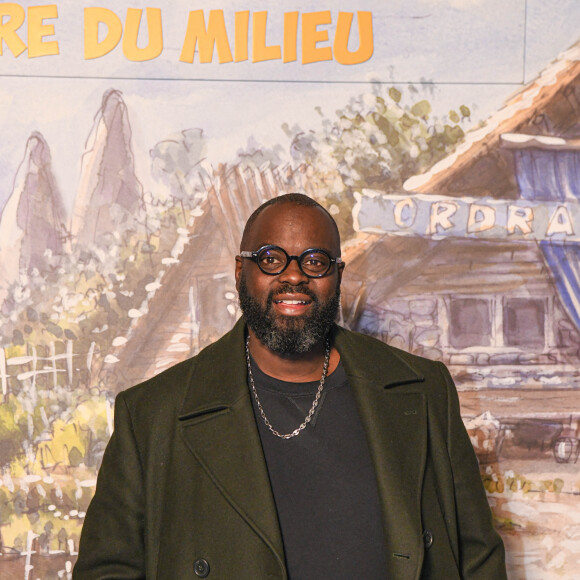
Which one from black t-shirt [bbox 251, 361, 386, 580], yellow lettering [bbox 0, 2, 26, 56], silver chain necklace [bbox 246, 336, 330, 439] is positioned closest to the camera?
black t-shirt [bbox 251, 361, 386, 580]

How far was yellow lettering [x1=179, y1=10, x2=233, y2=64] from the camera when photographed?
8.87ft

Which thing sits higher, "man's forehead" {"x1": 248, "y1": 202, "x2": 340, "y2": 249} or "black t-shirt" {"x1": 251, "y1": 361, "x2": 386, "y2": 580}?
"man's forehead" {"x1": 248, "y1": 202, "x2": 340, "y2": 249}

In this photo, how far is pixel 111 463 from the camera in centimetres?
192

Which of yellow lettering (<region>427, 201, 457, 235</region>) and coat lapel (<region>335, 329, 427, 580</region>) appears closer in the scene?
coat lapel (<region>335, 329, 427, 580</region>)

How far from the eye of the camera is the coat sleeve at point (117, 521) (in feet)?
6.05

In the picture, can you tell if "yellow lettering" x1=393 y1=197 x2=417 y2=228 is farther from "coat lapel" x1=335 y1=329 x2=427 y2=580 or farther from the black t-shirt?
the black t-shirt

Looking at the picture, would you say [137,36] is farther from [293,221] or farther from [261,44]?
[293,221]

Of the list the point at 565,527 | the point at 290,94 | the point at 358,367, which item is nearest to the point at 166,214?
the point at 290,94

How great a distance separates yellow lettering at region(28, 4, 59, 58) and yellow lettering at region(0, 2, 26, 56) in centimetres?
3

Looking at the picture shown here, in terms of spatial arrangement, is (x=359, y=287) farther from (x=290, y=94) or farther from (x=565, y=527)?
(x=565, y=527)

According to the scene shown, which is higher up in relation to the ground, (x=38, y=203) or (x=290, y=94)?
(x=290, y=94)

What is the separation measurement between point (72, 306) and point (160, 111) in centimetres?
73

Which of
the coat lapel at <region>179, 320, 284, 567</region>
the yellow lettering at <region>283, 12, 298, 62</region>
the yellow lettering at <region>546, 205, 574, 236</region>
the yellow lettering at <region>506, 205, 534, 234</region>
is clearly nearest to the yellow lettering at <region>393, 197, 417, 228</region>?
the yellow lettering at <region>506, 205, 534, 234</region>

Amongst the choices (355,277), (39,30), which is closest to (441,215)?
(355,277)
